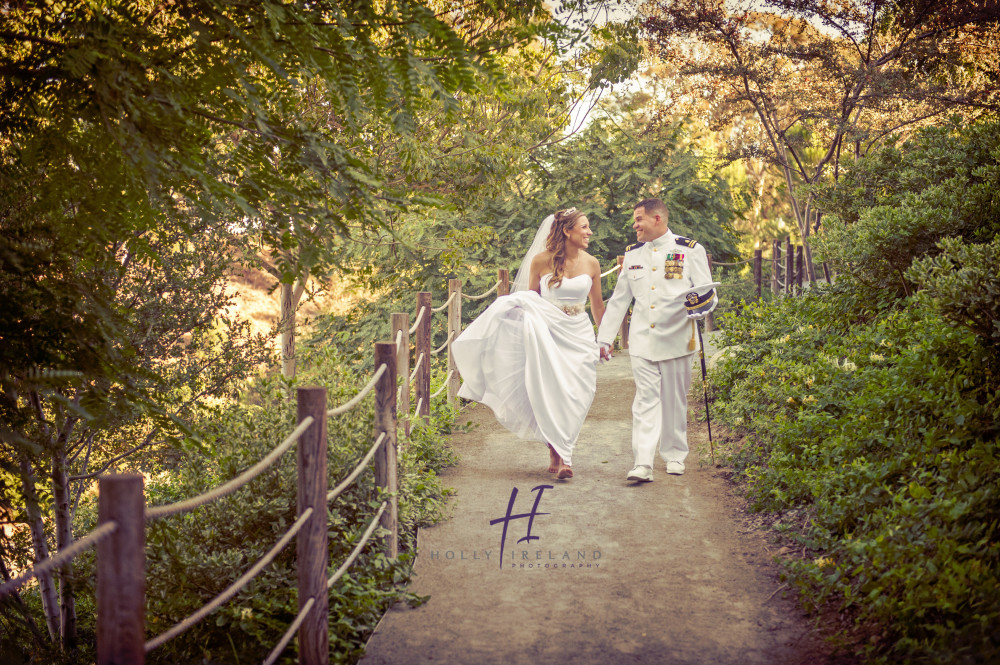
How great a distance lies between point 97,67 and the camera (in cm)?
339

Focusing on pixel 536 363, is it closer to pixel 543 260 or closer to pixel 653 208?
pixel 543 260

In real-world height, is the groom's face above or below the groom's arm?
above

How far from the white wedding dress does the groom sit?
299mm

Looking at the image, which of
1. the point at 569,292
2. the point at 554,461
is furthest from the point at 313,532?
the point at 569,292

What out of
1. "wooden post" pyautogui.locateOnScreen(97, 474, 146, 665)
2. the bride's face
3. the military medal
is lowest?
"wooden post" pyautogui.locateOnScreen(97, 474, 146, 665)

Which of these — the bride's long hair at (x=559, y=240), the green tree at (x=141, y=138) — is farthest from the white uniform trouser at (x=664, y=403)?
the green tree at (x=141, y=138)

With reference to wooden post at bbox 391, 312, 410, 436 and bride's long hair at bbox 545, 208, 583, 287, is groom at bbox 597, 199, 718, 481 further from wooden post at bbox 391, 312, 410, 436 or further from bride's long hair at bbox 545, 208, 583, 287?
wooden post at bbox 391, 312, 410, 436

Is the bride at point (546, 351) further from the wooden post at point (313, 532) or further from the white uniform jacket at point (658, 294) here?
the wooden post at point (313, 532)

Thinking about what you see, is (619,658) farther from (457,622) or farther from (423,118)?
(423,118)

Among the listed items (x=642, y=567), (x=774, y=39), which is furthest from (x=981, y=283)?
(x=774, y=39)

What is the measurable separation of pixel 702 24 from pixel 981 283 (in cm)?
1062

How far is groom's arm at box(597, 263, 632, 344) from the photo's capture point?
7477 millimetres

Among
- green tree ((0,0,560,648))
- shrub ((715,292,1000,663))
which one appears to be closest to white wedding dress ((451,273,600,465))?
shrub ((715,292,1000,663))

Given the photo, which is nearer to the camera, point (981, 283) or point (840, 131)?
point (981, 283)
